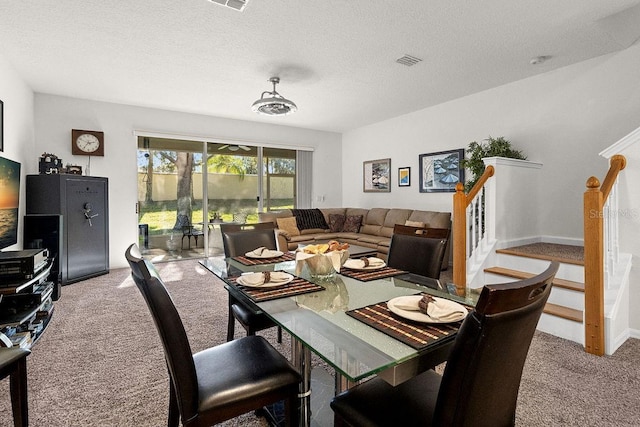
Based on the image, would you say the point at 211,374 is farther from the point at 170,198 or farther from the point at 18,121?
the point at 170,198

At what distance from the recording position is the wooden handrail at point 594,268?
7.71ft

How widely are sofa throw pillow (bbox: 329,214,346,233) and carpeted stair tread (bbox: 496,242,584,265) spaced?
3341mm

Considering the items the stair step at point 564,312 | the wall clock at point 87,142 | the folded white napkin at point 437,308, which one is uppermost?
the wall clock at point 87,142

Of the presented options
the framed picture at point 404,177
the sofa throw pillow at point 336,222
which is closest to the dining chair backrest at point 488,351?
the framed picture at point 404,177

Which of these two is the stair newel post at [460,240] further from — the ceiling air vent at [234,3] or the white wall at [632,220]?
the ceiling air vent at [234,3]

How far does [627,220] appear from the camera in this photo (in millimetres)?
2645

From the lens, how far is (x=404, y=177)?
19.9 feet

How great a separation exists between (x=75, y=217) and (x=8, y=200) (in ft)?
5.11

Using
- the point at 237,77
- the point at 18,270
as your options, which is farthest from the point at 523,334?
the point at 237,77

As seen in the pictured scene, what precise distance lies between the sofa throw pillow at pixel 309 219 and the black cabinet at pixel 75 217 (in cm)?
310

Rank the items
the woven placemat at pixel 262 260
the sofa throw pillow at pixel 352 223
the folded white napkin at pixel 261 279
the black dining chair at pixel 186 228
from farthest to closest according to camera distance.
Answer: the sofa throw pillow at pixel 352 223 < the black dining chair at pixel 186 228 < the woven placemat at pixel 262 260 < the folded white napkin at pixel 261 279

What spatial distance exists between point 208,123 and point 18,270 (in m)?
4.12

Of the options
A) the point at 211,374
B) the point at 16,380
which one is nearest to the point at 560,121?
the point at 211,374

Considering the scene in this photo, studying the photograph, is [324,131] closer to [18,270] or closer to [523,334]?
[18,270]
